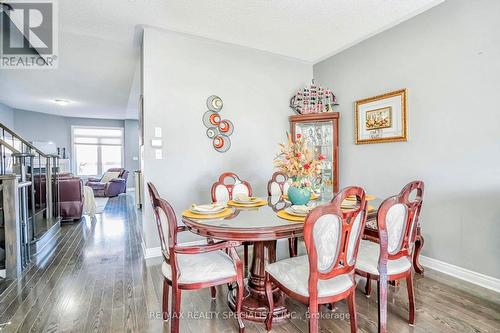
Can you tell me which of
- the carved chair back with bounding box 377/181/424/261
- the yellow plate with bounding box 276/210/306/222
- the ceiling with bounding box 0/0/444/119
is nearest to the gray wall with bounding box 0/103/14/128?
the ceiling with bounding box 0/0/444/119

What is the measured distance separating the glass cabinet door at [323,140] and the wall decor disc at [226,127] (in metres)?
1.07

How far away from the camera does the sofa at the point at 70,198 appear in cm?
478

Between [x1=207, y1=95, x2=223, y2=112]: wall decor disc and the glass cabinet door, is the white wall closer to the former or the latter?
[x1=207, y1=95, x2=223, y2=112]: wall decor disc

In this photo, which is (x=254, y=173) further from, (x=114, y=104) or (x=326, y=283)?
(x=114, y=104)

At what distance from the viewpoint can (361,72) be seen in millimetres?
3561

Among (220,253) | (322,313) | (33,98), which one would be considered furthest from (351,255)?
(33,98)

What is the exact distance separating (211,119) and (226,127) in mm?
243

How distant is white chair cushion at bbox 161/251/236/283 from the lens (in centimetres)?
161

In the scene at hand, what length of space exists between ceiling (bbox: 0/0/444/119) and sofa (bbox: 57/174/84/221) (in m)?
2.04

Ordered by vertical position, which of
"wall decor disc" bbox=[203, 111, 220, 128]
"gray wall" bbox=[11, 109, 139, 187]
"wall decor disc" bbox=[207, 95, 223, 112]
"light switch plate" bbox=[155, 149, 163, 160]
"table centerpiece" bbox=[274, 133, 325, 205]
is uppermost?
"gray wall" bbox=[11, 109, 139, 187]

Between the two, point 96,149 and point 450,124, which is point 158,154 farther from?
point 96,149

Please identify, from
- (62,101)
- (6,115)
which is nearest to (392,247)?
(62,101)

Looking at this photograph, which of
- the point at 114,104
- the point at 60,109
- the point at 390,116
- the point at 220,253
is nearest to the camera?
the point at 220,253

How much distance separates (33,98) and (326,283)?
8.34 meters
